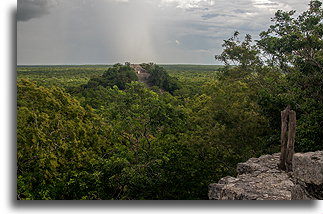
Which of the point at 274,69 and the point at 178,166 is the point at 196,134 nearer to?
the point at 178,166

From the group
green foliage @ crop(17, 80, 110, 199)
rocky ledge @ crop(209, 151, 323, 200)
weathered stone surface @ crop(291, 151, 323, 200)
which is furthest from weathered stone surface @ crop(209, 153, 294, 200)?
green foliage @ crop(17, 80, 110, 199)

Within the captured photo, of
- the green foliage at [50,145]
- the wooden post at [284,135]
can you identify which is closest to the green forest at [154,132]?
the green foliage at [50,145]

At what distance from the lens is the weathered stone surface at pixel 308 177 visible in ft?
15.0

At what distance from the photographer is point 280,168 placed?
17.1 ft

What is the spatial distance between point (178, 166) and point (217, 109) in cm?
242

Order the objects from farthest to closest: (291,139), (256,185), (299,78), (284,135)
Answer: (299,78) → (284,135) → (291,139) → (256,185)

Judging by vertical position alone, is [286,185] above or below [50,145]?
below

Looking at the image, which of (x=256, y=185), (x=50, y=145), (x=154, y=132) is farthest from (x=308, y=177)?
(x=50, y=145)

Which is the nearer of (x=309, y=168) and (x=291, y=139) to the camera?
(x=309, y=168)

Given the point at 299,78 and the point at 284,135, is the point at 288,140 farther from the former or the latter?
the point at 299,78

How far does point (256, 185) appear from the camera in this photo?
4.77 m

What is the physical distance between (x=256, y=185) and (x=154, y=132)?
132 inches

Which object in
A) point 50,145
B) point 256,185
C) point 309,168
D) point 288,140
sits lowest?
point 256,185
